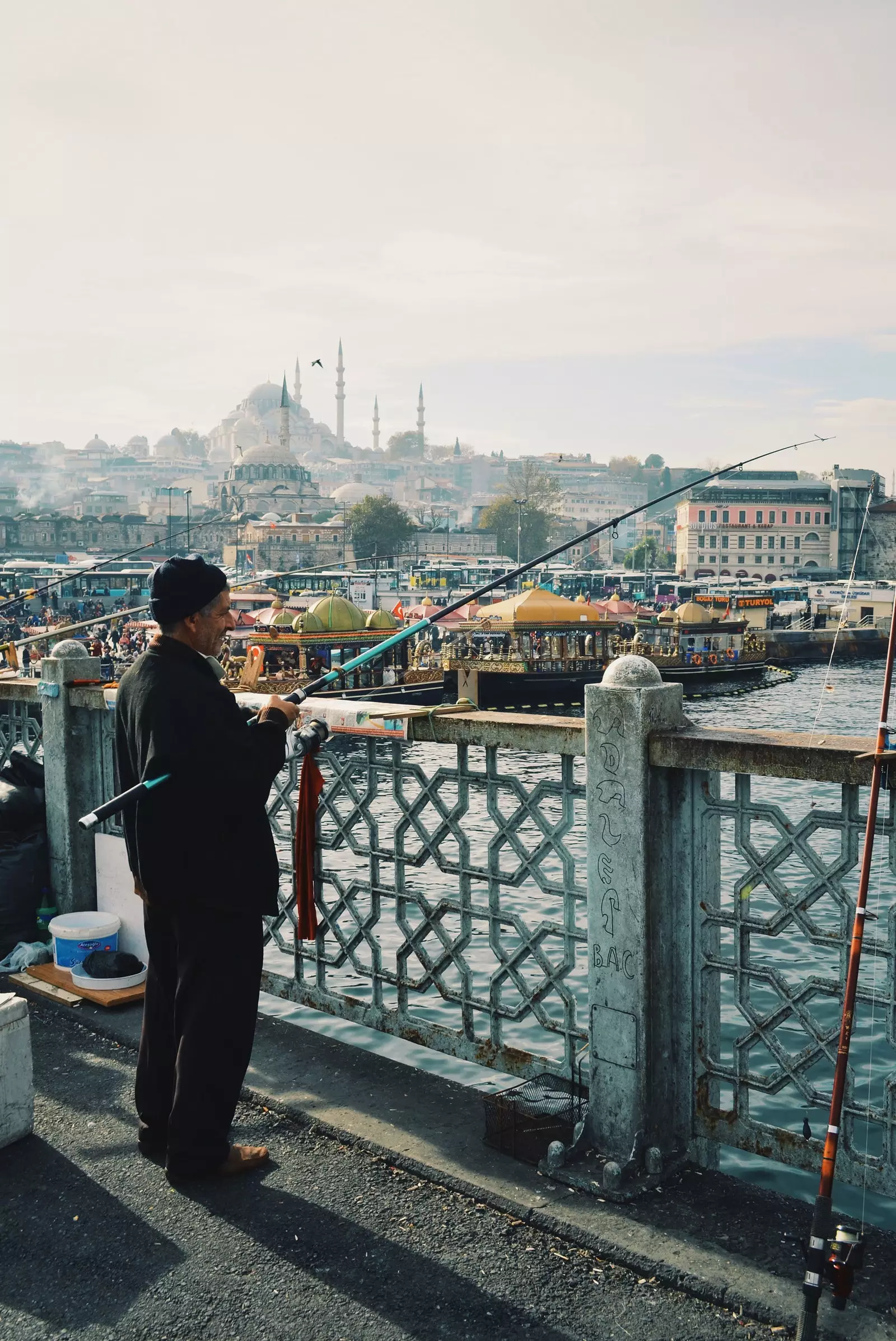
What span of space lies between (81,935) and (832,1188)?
123 inches

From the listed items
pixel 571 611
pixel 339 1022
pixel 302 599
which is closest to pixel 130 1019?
pixel 339 1022

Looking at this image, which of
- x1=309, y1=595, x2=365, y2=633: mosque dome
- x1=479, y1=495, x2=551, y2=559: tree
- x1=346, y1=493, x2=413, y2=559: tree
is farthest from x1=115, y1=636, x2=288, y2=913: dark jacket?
x1=479, y1=495, x2=551, y2=559: tree

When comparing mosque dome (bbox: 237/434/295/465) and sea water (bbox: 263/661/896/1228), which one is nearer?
sea water (bbox: 263/661/896/1228)

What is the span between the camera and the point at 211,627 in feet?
10.2

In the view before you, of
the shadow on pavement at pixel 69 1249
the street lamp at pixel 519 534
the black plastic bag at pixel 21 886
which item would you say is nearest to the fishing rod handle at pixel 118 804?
the shadow on pavement at pixel 69 1249

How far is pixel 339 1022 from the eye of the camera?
8.24 meters

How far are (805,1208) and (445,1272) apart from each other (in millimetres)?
910

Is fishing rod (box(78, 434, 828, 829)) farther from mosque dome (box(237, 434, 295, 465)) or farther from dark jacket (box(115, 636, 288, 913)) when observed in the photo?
mosque dome (box(237, 434, 295, 465))

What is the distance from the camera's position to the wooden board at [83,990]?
4.36 meters

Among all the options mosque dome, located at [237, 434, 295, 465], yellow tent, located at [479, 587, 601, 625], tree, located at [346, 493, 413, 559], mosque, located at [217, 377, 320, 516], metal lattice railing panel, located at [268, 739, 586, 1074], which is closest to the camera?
metal lattice railing panel, located at [268, 739, 586, 1074]

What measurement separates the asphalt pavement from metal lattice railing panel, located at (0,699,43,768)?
2.33 meters

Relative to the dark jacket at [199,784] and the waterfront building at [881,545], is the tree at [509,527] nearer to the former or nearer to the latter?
the waterfront building at [881,545]

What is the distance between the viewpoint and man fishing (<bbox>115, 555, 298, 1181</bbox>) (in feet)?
9.71

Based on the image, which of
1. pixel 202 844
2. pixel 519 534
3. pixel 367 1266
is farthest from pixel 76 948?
pixel 519 534
